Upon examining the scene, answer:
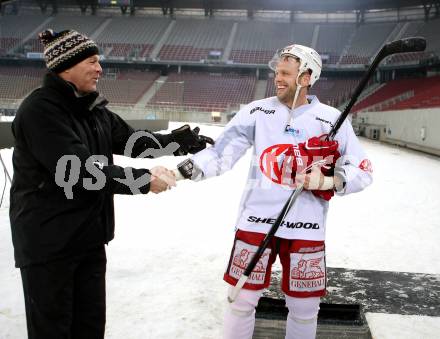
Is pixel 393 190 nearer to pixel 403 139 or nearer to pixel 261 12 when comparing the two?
pixel 403 139

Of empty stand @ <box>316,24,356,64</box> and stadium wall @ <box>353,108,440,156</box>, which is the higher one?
empty stand @ <box>316,24,356,64</box>

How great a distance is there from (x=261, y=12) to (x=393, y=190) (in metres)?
37.1

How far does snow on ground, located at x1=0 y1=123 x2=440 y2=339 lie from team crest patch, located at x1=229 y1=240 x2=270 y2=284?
1.95 ft

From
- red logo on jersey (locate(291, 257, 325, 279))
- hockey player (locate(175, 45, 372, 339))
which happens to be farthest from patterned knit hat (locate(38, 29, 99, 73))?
red logo on jersey (locate(291, 257, 325, 279))

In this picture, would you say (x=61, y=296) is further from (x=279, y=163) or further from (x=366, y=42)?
(x=366, y=42)

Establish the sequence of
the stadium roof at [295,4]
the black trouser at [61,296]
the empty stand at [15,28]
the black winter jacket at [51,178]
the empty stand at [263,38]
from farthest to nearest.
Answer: the empty stand at [15,28]
the empty stand at [263,38]
the stadium roof at [295,4]
the black trouser at [61,296]
the black winter jacket at [51,178]

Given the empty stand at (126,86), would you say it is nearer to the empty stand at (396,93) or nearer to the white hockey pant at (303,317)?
the empty stand at (396,93)

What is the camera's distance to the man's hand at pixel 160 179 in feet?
6.89

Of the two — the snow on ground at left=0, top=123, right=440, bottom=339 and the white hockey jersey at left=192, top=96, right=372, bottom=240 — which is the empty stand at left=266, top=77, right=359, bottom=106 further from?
the white hockey jersey at left=192, top=96, right=372, bottom=240

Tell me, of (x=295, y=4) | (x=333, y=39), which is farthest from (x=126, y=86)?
(x=333, y=39)

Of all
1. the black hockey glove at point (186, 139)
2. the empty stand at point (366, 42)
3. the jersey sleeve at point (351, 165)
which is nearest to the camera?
the jersey sleeve at point (351, 165)

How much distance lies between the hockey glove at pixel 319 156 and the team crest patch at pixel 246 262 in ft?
1.51

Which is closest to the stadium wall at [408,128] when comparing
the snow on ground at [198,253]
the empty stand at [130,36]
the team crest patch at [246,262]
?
the snow on ground at [198,253]

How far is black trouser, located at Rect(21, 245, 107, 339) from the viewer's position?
1.83 meters
